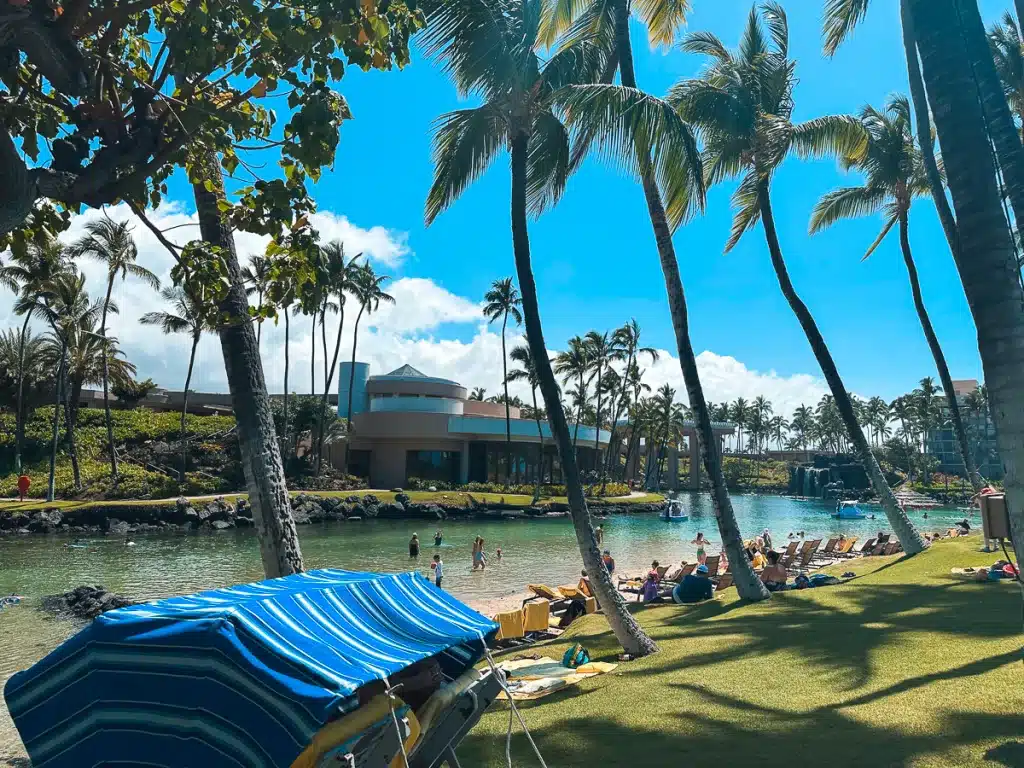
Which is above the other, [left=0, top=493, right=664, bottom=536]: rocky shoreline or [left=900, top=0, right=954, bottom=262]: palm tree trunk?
[left=900, top=0, right=954, bottom=262]: palm tree trunk

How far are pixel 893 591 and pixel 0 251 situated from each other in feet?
48.2

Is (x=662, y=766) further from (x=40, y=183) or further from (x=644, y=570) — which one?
(x=644, y=570)

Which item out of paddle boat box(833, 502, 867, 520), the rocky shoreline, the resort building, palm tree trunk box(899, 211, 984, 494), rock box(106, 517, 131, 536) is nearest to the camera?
palm tree trunk box(899, 211, 984, 494)

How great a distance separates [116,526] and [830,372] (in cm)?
3466

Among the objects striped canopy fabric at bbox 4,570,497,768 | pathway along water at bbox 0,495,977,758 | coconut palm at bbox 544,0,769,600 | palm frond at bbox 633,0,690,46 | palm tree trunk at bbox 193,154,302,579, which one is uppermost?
palm frond at bbox 633,0,690,46

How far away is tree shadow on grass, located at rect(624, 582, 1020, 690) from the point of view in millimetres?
8664

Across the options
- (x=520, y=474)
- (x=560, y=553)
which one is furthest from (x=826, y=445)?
(x=560, y=553)

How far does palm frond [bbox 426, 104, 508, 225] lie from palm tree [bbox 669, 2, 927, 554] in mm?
7093

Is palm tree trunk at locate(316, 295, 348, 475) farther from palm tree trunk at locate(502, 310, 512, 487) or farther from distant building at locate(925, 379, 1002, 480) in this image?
distant building at locate(925, 379, 1002, 480)

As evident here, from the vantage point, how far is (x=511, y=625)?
13711 millimetres

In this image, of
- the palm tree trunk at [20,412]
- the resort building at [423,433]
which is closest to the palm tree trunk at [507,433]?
the resort building at [423,433]

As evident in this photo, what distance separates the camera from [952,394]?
22531 mm

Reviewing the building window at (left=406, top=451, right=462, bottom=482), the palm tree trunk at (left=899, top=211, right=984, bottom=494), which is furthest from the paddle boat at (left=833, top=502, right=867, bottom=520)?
the palm tree trunk at (left=899, top=211, right=984, bottom=494)

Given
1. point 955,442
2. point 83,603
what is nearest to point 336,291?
point 83,603
